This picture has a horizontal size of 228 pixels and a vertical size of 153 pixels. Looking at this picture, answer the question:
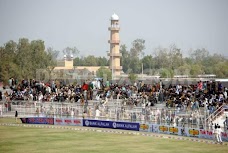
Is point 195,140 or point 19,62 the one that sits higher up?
point 19,62

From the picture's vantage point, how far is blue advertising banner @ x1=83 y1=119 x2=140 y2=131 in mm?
43312

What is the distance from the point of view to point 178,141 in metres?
36.5

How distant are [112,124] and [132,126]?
2.19 meters

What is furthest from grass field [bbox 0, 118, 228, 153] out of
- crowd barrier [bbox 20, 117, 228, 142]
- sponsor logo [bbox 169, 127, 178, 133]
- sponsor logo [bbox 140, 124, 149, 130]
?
sponsor logo [bbox 140, 124, 149, 130]

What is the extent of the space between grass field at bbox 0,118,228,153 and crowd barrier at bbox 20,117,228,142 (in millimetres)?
1669

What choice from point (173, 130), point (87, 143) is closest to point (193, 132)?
point (173, 130)

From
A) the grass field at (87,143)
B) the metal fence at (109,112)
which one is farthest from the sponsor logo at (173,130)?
the grass field at (87,143)

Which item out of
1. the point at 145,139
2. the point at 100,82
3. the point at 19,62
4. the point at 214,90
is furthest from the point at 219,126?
the point at 19,62

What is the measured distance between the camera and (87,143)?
37.0 m

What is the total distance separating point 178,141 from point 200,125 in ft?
7.18

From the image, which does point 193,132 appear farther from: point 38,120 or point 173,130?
point 38,120

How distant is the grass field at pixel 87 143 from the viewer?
33375 millimetres

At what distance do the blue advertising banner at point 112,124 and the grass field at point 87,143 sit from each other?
246cm

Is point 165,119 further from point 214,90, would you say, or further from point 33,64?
point 33,64
